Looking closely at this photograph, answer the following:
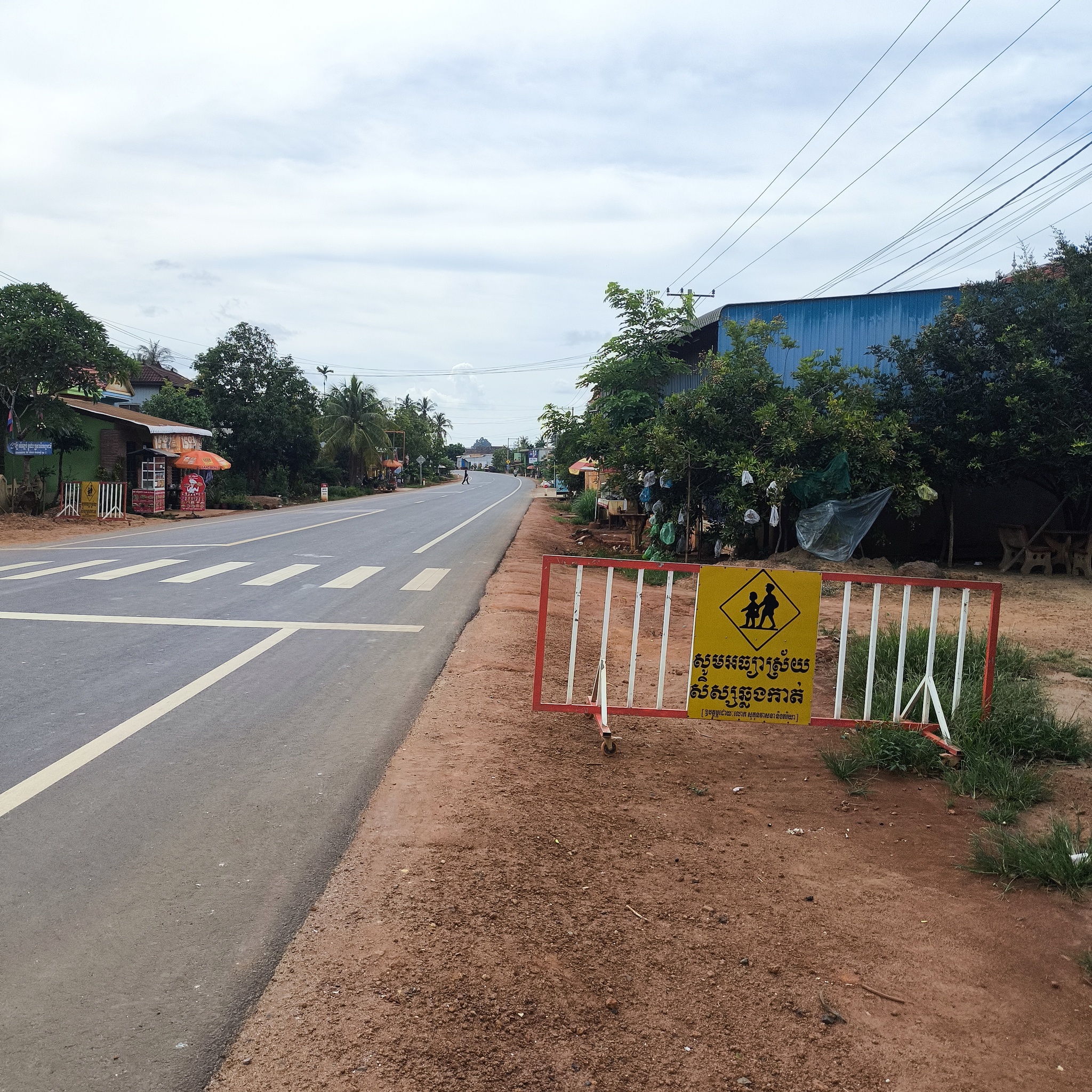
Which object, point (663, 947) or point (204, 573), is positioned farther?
point (204, 573)

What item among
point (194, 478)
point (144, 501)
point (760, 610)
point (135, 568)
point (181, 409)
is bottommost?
point (135, 568)

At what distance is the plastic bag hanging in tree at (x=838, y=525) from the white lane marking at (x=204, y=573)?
10.2m

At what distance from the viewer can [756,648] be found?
602cm

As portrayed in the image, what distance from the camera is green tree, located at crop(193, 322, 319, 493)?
43.2 meters

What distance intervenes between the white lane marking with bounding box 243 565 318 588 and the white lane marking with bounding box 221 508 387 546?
424 centimetres

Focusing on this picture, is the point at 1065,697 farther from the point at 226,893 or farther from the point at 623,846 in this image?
the point at 226,893

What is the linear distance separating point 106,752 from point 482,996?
11.5ft

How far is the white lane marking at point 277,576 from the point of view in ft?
42.8

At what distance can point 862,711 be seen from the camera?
22.9ft

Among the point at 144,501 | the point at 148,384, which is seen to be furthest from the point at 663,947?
the point at 148,384

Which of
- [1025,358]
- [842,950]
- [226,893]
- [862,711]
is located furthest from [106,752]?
[1025,358]

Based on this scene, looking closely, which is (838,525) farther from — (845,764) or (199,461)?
(199,461)

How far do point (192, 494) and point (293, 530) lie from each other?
11.7 meters

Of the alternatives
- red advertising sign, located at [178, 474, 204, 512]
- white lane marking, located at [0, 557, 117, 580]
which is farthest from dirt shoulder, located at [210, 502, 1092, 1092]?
red advertising sign, located at [178, 474, 204, 512]
